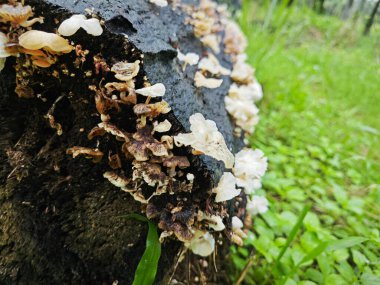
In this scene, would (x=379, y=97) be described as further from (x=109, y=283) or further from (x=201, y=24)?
(x=109, y=283)

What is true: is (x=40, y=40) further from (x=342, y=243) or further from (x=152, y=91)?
(x=342, y=243)

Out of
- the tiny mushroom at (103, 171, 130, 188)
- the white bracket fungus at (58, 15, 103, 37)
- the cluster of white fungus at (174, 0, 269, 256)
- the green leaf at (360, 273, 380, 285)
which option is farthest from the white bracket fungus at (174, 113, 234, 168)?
the green leaf at (360, 273, 380, 285)

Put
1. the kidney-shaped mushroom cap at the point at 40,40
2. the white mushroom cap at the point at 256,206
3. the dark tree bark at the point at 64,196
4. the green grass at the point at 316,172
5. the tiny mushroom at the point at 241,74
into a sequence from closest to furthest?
the kidney-shaped mushroom cap at the point at 40,40, the dark tree bark at the point at 64,196, the green grass at the point at 316,172, the white mushroom cap at the point at 256,206, the tiny mushroom at the point at 241,74

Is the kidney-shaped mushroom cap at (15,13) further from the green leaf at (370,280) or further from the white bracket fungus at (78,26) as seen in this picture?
the green leaf at (370,280)

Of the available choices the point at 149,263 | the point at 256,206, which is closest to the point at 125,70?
the point at 149,263

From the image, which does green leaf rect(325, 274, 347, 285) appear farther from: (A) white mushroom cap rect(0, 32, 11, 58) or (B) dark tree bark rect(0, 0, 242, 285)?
(A) white mushroom cap rect(0, 32, 11, 58)

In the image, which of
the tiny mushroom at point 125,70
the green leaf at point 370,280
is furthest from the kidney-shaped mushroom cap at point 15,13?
the green leaf at point 370,280
